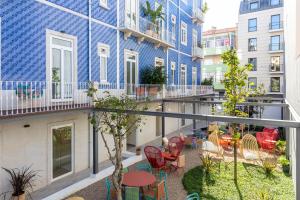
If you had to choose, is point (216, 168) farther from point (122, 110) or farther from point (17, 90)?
point (17, 90)

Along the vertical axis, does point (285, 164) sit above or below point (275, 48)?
below

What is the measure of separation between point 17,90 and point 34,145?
2.32m

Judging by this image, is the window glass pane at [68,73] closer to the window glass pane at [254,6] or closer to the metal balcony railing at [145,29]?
the metal balcony railing at [145,29]

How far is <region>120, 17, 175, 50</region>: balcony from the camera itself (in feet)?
48.8

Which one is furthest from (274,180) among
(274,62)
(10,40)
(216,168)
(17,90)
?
(274,62)

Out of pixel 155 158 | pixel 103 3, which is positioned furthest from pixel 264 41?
pixel 155 158

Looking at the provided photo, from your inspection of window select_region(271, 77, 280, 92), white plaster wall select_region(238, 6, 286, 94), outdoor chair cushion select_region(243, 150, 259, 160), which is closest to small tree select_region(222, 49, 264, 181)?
outdoor chair cushion select_region(243, 150, 259, 160)

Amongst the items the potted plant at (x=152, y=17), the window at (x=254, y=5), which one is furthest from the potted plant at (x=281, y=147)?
the window at (x=254, y=5)

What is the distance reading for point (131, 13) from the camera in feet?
52.3

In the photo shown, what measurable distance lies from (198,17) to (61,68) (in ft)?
61.6

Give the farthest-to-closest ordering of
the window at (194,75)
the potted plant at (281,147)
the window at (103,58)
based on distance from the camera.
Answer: the window at (194,75), the potted plant at (281,147), the window at (103,58)

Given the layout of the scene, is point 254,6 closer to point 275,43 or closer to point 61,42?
point 275,43

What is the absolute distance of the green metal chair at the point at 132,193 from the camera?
8023 millimetres

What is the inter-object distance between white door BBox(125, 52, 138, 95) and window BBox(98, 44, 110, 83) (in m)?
1.90
